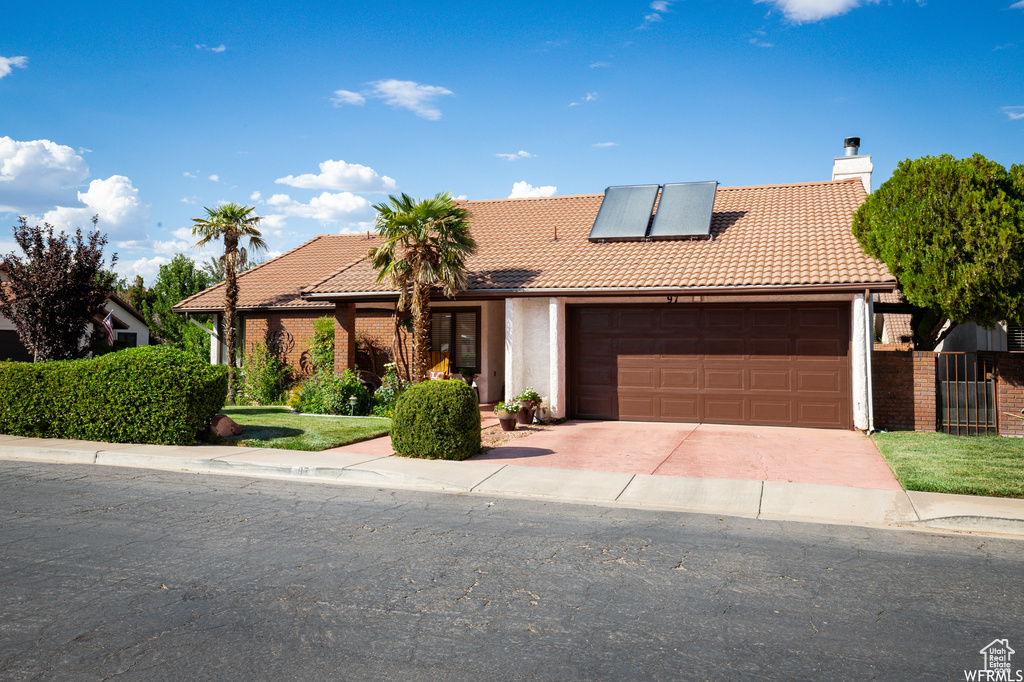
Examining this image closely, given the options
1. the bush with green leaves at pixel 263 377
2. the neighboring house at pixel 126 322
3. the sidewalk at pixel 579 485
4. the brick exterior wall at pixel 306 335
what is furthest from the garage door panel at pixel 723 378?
the neighboring house at pixel 126 322

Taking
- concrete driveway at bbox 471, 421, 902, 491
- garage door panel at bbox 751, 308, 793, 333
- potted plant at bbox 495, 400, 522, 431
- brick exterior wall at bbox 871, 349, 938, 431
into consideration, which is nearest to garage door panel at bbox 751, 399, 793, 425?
concrete driveway at bbox 471, 421, 902, 491

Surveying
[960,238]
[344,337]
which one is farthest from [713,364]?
[344,337]

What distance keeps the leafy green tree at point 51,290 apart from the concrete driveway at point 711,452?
12866 millimetres

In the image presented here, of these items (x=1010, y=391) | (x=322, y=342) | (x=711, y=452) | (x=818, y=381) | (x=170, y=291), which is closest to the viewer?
(x=711, y=452)

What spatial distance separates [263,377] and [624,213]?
1127 centimetres

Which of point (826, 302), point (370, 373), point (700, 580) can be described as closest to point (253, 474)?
point (700, 580)

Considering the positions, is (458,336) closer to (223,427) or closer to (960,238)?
(223,427)

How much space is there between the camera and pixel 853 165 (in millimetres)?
21281

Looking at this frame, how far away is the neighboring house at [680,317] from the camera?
13836 millimetres

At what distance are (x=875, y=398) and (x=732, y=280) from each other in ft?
11.6

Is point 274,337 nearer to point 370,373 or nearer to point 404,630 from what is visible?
point 370,373

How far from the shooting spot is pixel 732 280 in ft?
45.4

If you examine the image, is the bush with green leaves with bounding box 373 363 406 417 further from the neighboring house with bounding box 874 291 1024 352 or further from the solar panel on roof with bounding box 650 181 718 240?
the neighboring house with bounding box 874 291 1024 352

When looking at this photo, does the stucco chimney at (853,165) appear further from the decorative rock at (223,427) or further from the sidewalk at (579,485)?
the decorative rock at (223,427)
